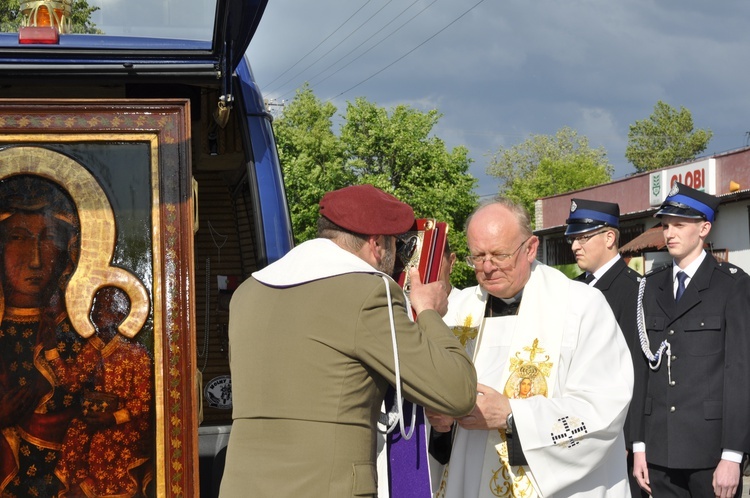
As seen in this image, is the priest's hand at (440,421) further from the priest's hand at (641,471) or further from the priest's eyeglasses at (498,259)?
the priest's hand at (641,471)

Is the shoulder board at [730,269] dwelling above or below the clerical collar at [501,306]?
above

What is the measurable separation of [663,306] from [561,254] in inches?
1435

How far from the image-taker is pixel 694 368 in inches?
190

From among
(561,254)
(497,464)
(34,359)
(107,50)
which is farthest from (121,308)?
(561,254)

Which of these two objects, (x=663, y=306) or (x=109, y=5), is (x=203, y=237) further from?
(x=663, y=306)

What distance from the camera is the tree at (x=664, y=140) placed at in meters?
80.3

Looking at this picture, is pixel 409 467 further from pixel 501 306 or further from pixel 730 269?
pixel 730 269

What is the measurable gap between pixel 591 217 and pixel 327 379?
10.2 feet

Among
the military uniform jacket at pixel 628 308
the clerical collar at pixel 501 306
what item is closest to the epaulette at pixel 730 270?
the military uniform jacket at pixel 628 308

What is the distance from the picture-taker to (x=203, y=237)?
6.55 m

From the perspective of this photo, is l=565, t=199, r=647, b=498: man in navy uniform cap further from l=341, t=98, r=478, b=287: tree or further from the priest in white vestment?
l=341, t=98, r=478, b=287: tree

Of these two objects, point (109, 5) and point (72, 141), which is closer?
point (72, 141)

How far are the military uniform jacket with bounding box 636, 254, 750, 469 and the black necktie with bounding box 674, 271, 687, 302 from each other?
0.04 metres

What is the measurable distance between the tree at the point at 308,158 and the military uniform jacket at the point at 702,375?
30786 millimetres
